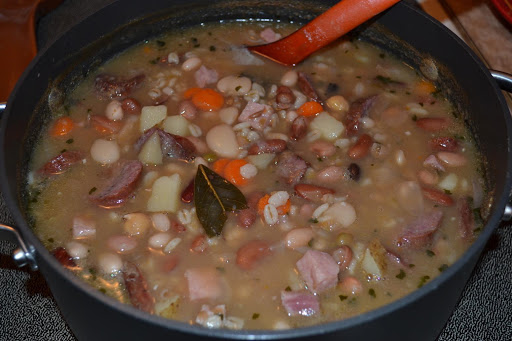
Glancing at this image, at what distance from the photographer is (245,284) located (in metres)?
1.81

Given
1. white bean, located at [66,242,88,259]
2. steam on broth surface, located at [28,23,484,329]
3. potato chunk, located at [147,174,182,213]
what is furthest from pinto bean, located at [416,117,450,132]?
white bean, located at [66,242,88,259]

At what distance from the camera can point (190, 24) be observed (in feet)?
8.57

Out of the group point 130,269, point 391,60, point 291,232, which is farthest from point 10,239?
point 391,60

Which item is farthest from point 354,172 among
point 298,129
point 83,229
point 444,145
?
point 83,229

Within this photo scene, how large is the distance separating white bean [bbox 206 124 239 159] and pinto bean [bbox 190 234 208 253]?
0.35 meters

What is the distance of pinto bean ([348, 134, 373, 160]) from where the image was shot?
7.01 feet

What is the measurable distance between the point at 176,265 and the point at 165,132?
19.7 inches

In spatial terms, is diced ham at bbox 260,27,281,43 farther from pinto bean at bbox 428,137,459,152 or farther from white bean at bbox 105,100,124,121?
pinto bean at bbox 428,137,459,152

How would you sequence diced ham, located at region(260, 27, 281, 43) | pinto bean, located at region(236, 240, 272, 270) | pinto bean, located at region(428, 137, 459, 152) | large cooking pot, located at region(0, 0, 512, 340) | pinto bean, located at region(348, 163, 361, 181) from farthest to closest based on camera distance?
1. diced ham, located at region(260, 27, 281, 43)
2. pinto bean, located at region(428, 137, 459, 152)
3. pinto bean, located at region(348, 163, 361, 181)
4. pinto bean, located at region(236, 240, 272, 270)
5. large cooking pot, located at region(0, 0, 512, 340)

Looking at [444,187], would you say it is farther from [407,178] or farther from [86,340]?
[86,340]

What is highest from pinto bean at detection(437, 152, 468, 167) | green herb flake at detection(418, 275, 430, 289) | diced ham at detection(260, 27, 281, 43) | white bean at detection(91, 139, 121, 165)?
diced ham at detection(260, 27, 281, 43)

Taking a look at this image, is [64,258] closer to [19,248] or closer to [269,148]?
[19,248]

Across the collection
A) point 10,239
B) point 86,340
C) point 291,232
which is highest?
point 10,239

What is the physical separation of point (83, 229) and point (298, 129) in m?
0.79
